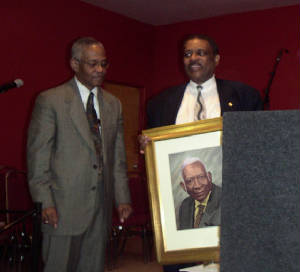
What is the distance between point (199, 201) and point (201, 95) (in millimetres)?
958

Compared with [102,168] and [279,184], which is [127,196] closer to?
[102,168]

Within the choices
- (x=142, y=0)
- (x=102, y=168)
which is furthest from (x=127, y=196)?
(x=142, y=0)

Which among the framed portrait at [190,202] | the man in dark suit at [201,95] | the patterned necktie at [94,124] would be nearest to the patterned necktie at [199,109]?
the man in dark suit at [201,95]

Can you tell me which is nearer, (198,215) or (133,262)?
(198,215)

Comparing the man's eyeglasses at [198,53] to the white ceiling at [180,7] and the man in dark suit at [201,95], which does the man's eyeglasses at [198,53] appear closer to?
the man in dark suit at [201,95]

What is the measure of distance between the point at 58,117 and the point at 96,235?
76 centimetres

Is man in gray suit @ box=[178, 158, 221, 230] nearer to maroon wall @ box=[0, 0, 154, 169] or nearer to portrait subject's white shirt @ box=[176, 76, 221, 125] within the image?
portrait subject's white shirt @ box=[176, 76, 221, 125]

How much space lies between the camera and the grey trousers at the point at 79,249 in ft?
9.15

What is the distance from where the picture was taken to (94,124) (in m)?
2.93

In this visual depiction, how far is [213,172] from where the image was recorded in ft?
4.74

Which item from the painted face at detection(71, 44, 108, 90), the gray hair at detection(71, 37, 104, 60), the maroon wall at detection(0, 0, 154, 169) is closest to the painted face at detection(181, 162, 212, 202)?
the painted face at detection(71, 44, 108, 90)

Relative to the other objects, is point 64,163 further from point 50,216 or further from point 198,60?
point 198,60

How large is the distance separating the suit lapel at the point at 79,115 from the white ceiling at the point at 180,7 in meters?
4.86

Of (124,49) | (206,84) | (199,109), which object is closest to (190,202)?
(199,109)
